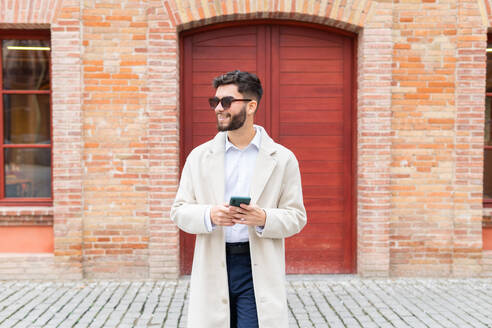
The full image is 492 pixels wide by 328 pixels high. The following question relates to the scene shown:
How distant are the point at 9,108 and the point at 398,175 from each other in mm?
5257

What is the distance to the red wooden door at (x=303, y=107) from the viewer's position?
6094 mm

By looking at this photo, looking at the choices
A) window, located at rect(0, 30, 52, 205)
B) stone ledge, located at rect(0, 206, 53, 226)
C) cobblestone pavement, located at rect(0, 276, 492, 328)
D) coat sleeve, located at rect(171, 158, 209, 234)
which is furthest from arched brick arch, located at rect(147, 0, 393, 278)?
coat sleeve, located at rect(171, 158, 209, 234)

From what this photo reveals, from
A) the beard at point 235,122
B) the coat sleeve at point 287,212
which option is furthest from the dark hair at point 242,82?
the coat sleeve at point 287,212

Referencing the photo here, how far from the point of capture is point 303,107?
6148 millimetres

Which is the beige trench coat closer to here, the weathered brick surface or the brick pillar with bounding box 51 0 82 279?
the weathered brick surface

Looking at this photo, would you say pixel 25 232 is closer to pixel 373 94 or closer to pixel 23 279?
pixel 23 279

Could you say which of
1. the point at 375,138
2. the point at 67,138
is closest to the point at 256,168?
the point at 375,138

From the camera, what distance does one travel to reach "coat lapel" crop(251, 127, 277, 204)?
253 cm

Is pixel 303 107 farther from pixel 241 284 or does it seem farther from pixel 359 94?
pixel 241 284

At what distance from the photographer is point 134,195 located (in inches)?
229

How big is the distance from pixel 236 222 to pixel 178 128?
369 centimetres

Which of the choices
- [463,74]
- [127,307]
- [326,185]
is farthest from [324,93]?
[127,307]

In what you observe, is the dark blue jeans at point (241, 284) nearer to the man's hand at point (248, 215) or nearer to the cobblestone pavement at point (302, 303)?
the man's hand at point (248, 215)

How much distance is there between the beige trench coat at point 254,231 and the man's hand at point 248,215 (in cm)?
5
